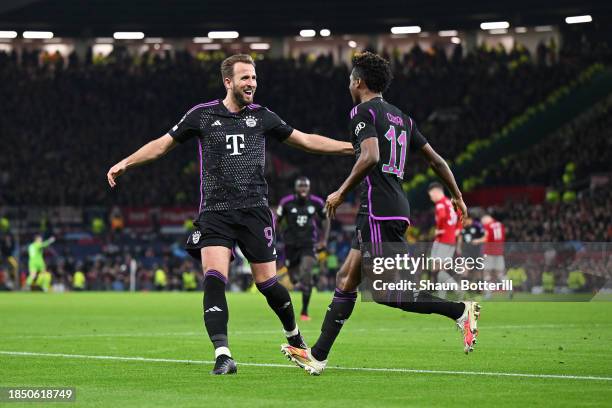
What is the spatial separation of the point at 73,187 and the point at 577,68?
66.4 ft

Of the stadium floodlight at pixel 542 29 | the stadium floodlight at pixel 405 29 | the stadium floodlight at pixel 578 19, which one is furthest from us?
the stadium floodlight at pixel 542 29

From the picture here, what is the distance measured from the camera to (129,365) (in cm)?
967

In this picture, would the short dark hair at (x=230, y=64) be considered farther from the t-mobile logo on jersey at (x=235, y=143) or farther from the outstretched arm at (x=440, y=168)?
the outstretched arm at (x=440, y=168)

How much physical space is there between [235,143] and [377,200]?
1267 mm

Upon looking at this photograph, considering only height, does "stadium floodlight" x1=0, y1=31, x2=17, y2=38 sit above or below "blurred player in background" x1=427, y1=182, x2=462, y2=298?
above

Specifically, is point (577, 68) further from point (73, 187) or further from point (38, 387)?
point (38, 387)

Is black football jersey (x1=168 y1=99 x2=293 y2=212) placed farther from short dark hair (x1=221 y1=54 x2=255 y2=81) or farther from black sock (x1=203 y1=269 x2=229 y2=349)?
black sock (x1=203 y1=269 x2=229 y2=349)

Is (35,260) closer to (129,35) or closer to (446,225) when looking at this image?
(446,225)

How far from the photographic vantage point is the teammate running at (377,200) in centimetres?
848

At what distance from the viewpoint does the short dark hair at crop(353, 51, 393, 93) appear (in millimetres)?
8672

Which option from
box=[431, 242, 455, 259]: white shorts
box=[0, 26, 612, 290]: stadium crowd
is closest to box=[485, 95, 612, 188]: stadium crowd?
box=[0, 26, 612, 290]: stadium crowd

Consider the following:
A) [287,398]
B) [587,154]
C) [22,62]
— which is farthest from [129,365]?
[22,62]

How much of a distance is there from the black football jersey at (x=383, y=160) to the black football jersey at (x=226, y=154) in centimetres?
93

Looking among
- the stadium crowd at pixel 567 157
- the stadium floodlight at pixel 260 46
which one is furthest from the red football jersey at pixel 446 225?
the stadium floodlight at pixel 260 46
